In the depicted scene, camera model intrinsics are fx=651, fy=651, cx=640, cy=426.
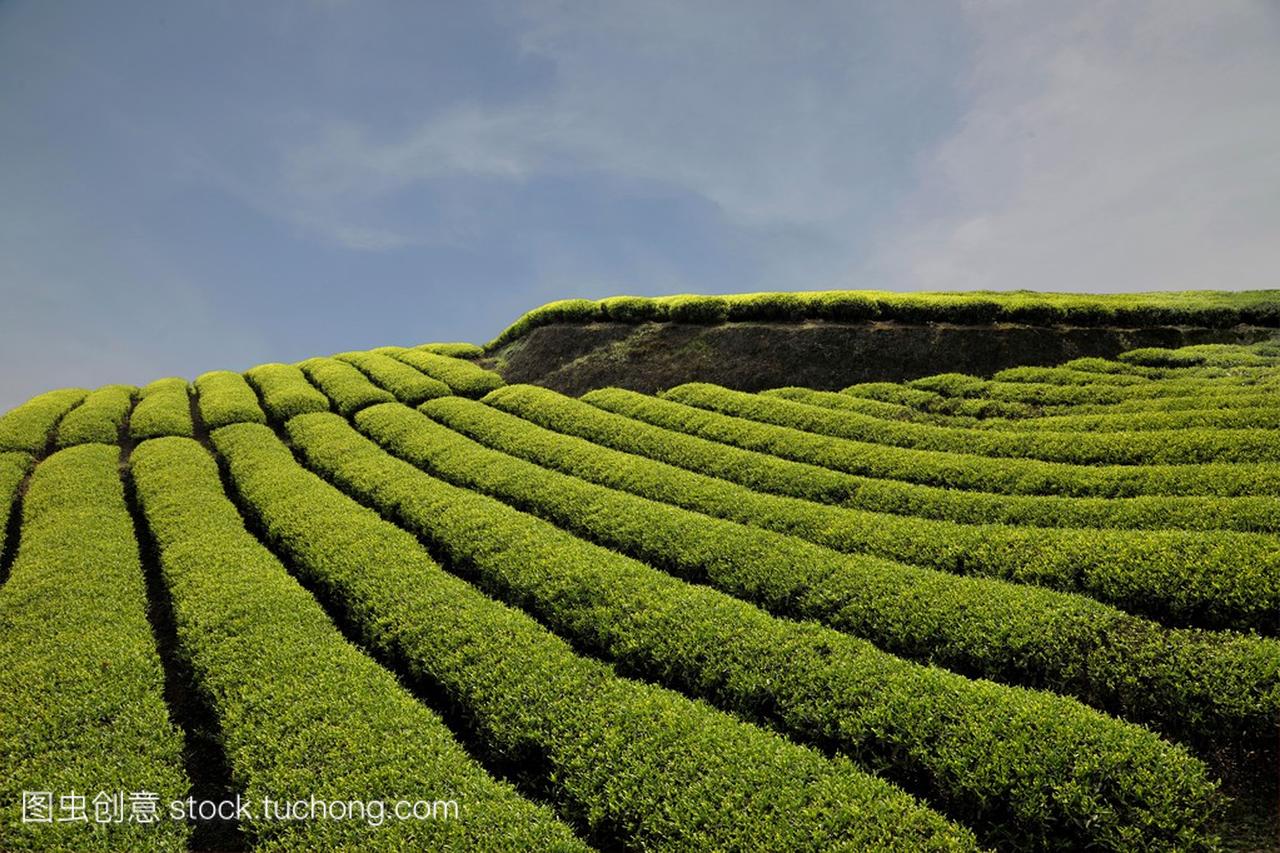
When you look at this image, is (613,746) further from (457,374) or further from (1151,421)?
(457,374)

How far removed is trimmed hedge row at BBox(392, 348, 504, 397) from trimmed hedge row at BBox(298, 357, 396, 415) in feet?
8.61

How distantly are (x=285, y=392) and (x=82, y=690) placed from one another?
63.8 ft

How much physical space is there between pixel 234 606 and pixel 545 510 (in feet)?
20.7

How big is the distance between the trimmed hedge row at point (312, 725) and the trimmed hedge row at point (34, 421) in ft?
48.2

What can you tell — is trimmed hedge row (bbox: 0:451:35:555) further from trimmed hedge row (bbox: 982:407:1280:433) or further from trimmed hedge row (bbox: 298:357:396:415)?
trimmed hedge row (bbox: 982:407:1280:433)

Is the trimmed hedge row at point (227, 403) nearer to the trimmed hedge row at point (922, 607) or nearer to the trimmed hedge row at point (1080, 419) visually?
the trimmed hedge row at point (922, 607)

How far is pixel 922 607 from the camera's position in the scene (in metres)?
9.54

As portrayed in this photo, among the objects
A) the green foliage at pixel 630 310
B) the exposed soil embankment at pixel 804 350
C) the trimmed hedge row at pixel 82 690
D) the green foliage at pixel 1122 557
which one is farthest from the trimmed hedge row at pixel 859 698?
the green foliage at pixel 630 310

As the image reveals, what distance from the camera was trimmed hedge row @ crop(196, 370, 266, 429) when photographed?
24984 millimetres

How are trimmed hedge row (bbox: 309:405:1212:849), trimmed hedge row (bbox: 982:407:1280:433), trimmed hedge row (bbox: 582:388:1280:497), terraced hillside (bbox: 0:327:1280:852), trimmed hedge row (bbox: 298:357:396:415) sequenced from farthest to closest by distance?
trimmed hedge row (bbox: 298:357:396:415) → trimmed hedge row (bbox: 982:407:1280:433) → trimmed hedge row (bbox: 582:388:1280:497) → terraced hillside (bbox: 0:327:1280:852) → trimmed hedge row (bbox: 309:405:1212:849)

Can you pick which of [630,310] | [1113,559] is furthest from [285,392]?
[1113,559]

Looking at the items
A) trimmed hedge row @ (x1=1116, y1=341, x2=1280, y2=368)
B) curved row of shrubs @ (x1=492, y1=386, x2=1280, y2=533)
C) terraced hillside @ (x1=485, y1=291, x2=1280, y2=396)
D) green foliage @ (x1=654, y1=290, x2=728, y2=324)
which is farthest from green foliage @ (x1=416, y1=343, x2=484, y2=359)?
trimmed hedge row @ (x1=1116, y1=341, x2=1280, y2=368)

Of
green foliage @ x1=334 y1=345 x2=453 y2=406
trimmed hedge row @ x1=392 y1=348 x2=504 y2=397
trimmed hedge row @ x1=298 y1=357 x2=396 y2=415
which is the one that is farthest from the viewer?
trimmed hedge row @ x1=392 y1=348 x2=504 y2=397

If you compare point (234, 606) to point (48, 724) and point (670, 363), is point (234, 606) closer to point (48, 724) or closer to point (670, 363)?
point (48, 724)
